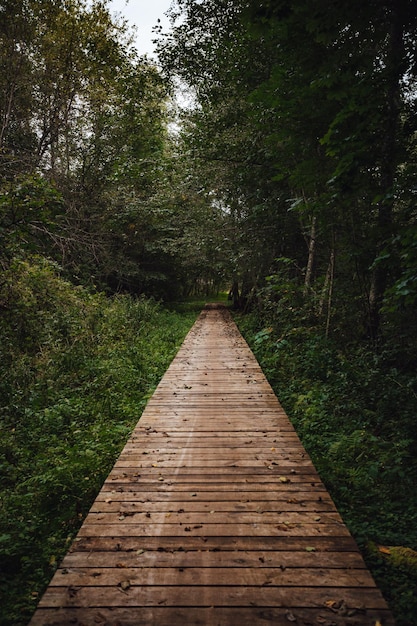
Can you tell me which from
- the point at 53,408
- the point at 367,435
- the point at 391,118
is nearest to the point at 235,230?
the point at 391,118

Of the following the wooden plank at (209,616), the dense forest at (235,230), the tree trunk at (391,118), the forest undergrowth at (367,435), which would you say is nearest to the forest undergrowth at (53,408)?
the dense forest at (235,230)

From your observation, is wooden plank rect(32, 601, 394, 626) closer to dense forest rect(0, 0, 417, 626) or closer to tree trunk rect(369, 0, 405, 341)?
dense forest rect(0, 0, 417, 626)

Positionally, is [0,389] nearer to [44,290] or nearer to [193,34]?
[44,290]

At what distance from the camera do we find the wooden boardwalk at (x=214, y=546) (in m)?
2.03

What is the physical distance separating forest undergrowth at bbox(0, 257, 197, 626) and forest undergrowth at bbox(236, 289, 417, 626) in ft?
8.37

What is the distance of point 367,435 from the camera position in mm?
4770

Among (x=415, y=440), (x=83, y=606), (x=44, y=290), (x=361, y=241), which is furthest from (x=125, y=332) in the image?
(x=83, y=606)

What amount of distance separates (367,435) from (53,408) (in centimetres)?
479

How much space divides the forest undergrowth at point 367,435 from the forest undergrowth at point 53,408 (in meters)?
2.55

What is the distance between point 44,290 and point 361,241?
7.75 meters

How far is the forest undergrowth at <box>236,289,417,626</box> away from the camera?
112 inches

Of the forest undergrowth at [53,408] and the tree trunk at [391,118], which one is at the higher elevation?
the tree trunk at [391,118]

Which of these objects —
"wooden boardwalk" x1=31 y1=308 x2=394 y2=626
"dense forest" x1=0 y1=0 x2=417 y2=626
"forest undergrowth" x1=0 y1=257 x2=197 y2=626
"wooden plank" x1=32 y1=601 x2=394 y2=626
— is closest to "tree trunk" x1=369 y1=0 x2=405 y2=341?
"dense forest" x1=0 y1=0 x2=417 y2=626

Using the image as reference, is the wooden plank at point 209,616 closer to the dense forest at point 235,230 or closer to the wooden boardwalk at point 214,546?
the wooden boardwalk at point 214,546
